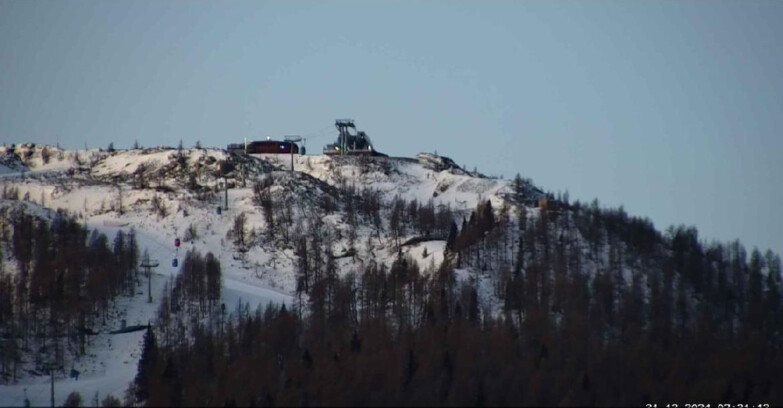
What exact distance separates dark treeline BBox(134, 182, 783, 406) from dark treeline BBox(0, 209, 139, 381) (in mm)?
9994

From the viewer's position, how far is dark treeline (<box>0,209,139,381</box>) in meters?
112

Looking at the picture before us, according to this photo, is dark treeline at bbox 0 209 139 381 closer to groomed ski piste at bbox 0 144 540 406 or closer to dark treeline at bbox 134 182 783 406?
groomed ski piste at bbox 0 144 540 406

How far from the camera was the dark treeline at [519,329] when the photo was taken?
100m

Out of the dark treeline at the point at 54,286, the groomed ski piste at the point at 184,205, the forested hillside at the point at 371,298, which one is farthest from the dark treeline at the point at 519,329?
the dark treeline at the point at 54,286

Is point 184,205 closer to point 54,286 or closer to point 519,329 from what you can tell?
point 54,286

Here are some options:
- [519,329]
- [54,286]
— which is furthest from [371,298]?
[54,286]

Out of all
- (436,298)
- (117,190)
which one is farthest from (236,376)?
(117,190)

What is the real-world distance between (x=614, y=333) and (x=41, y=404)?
45.6 meters

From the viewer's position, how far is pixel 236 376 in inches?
3925

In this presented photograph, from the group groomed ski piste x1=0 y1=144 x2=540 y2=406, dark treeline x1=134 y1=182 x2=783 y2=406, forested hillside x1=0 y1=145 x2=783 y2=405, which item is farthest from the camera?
groomed ski piste x1=0 y1=144 x2=540 y2=406

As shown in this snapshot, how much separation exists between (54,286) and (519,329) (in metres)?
39.0

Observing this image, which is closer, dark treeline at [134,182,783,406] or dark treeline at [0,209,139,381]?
dark treeline at [134,182,783,406]

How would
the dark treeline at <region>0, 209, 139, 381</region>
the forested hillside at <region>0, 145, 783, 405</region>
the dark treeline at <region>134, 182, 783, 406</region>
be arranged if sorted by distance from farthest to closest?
the dark treeline at <region>0, 209, 139, 381</region>
the forested hillside at <region>0, 145, 783, 405</region>
the dark treeline at <region>134, 182, 783, 406</region>

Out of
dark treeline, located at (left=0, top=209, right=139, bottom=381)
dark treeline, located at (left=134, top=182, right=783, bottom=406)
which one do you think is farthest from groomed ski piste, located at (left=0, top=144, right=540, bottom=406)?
dark treeline, located at (left=134, top=182, right=783, bottom=406)
